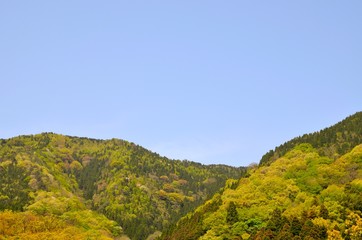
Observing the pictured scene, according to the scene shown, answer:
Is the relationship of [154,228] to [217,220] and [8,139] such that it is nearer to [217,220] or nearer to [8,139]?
[217,220]

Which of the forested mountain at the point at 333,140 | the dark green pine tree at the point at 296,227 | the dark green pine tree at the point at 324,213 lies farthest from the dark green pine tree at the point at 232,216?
the forested mountain at the point at 333,140

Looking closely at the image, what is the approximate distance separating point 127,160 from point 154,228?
50.6m

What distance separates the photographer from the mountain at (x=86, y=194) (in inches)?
3891

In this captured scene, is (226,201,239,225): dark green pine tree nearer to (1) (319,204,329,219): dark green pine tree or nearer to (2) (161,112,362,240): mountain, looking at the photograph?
(2) (161,112,362,240): mountain

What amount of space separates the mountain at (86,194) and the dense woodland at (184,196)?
12.3 inches

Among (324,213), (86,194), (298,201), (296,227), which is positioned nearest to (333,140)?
(298,201)

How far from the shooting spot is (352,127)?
124 m

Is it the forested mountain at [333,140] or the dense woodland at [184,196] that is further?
the forested mountain at [333,140]

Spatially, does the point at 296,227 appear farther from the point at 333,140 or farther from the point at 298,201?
the point at 333,140

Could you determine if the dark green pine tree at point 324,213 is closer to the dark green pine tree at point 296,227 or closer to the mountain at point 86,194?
the dark green pine tree at point 296,227

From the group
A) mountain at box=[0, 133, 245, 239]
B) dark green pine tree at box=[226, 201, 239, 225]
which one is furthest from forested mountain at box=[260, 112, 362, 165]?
dark green pine tree at box=[226, 201, 239, 225]

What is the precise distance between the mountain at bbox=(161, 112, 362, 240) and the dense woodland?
195mm

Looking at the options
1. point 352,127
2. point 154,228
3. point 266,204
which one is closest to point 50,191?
point 154,228

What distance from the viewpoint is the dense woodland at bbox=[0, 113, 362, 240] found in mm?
78688
